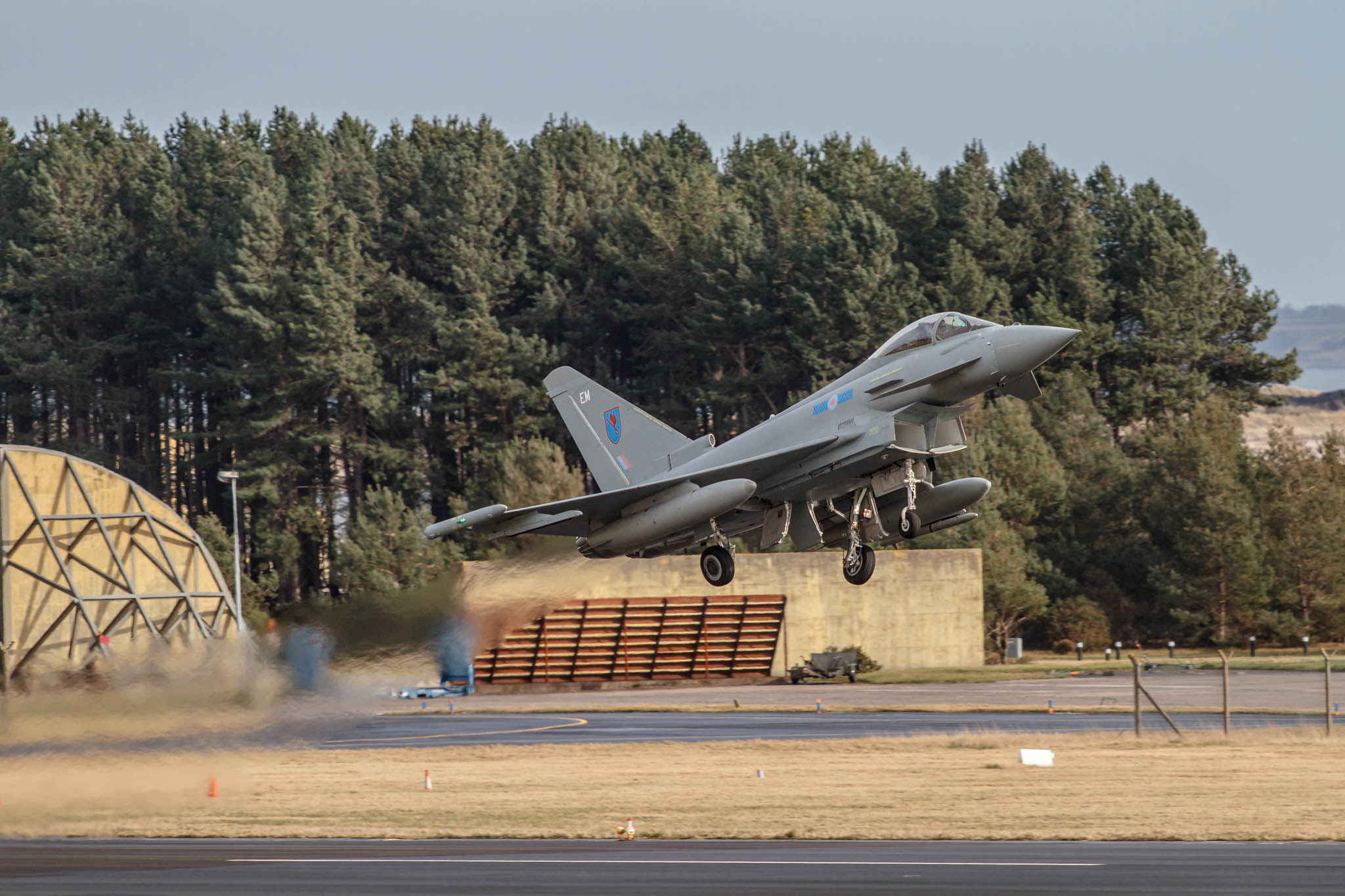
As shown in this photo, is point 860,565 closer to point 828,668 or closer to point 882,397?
point 882,397

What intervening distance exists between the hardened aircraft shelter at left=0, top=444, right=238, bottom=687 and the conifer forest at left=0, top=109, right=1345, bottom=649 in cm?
2684

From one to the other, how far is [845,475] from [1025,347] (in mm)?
4154

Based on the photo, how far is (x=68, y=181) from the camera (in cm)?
11444

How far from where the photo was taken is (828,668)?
71750mm

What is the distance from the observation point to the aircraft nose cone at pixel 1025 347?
27.8 metres

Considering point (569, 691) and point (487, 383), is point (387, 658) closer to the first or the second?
point (569, 691)

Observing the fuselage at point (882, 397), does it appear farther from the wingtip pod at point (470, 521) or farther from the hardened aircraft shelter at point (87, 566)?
the hardened aircraft shelter at point (87, 566)

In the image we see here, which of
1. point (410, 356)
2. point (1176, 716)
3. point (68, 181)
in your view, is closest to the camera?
point (1176, 716)

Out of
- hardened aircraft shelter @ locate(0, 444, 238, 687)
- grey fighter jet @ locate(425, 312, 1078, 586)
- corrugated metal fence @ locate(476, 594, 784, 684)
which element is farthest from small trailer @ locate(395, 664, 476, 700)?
grey fighter jet @ locate(425, 312, 1078, 586)

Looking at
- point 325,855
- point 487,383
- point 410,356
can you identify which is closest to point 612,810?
point 325,855

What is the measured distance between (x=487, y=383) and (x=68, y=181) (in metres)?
37.3

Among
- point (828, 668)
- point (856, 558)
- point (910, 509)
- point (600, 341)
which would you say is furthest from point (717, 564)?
point (600, 341)

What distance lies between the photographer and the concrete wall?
7275cm

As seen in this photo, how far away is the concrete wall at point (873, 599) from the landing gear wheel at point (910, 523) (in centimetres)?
4340
